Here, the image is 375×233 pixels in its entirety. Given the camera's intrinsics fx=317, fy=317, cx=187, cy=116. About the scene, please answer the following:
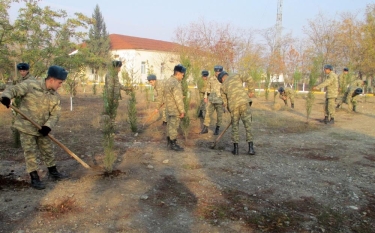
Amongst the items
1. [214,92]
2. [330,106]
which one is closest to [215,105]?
[214,92]

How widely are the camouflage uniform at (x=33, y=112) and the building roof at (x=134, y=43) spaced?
30.4 m

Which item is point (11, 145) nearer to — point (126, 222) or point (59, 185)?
point (59, 185)

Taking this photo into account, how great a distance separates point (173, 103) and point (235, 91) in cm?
123

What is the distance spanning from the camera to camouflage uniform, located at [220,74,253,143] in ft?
19.8

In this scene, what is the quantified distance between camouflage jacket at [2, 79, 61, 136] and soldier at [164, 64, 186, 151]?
2.44 meters

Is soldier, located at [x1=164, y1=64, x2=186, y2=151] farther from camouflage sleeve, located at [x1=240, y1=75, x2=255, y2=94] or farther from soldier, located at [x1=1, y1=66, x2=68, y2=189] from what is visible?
soldier, located at [x1=1, y1=66, x2=68, y2=189]

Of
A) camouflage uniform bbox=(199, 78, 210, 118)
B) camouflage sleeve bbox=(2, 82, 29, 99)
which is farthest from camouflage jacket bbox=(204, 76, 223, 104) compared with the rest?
camouflage sleeve bbox=(2, 82, 29, 99)

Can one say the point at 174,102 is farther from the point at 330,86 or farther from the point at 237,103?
the point at 330,86

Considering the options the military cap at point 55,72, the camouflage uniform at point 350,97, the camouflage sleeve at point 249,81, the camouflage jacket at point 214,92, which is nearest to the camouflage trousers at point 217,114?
the camouflage jacket at point 214,92

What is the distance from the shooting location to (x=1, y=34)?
8.11 metres

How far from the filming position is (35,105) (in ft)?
13.4

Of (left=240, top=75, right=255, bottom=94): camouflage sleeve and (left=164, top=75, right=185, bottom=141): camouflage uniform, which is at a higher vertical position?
(left=240, top=75, right=255, bottom=94): camouflage sleeve

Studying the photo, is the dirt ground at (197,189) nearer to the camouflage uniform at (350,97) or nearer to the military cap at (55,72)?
the military cap at (55,72)

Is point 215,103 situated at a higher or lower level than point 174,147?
higher
